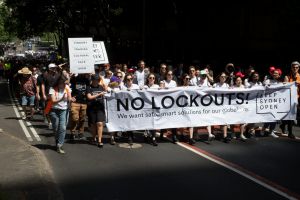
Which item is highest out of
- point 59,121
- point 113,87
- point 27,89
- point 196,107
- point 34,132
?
point 113,87

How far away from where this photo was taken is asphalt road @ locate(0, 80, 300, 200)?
24.7 feet

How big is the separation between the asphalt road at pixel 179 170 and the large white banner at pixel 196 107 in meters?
0.52

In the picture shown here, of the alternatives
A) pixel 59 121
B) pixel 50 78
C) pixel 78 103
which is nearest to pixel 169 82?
pixel 78 103

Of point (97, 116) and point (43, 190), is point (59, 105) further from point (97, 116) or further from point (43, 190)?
Answer: point (43, 190)

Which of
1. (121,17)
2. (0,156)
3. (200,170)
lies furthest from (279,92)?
(121,17)

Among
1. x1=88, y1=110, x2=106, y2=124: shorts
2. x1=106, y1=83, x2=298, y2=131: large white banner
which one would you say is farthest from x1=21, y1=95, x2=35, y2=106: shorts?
x1=106, y1=83, x2=298, y2=131: large white banner

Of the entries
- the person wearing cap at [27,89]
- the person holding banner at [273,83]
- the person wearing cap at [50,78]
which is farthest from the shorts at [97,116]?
the person wearing cap at [27,89]

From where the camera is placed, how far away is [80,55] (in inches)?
492

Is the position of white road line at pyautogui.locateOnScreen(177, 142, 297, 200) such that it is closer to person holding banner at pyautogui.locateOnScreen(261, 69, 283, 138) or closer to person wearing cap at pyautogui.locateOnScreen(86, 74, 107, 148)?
person wearing cap at pyautogui.locateOnScreen(86, 74, 107, 148)

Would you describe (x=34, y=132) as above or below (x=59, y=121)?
below

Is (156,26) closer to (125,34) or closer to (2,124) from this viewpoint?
(125,34)

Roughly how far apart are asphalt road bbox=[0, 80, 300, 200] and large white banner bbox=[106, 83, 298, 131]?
52 cm

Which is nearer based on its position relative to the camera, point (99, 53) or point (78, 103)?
point (78, 103)

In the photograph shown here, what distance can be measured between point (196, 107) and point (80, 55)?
337cm
